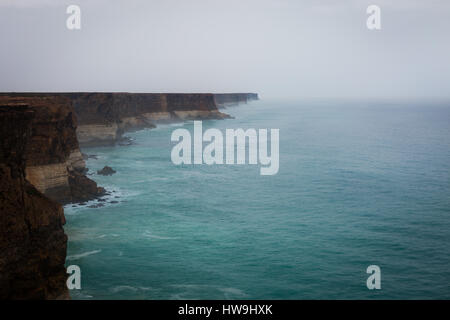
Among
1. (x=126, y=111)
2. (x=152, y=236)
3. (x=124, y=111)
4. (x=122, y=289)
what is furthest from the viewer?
(x=126, y=111)

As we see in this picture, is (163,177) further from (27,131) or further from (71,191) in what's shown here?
(27,131)

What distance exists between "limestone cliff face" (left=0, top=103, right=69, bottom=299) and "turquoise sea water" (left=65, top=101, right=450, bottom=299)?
15.4ft

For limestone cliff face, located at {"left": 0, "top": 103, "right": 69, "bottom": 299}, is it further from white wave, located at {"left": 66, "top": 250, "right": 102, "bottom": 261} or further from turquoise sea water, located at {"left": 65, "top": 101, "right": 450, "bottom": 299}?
white wave, located at {"left": 66, "top": 250, "right": 102, "bottom": 261}

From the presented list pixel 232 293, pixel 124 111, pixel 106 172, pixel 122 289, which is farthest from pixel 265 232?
pixel 124 111

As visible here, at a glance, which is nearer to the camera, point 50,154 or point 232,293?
point 232,293

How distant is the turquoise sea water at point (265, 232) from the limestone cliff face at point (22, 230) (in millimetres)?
4703

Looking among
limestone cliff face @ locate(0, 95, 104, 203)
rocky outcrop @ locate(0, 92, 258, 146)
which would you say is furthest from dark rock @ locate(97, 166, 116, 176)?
limestone cliff face @ locate(0, 95, 104, 203)

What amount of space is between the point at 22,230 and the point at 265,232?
2126 centimetres

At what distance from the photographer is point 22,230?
19.3m


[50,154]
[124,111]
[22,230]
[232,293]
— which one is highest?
[124,111]

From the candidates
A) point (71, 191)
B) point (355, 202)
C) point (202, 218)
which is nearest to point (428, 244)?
point (355, 202)

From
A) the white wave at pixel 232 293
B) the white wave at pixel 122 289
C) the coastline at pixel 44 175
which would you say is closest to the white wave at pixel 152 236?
the coastline at pixel 44 175

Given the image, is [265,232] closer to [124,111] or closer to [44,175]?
[44,175]
